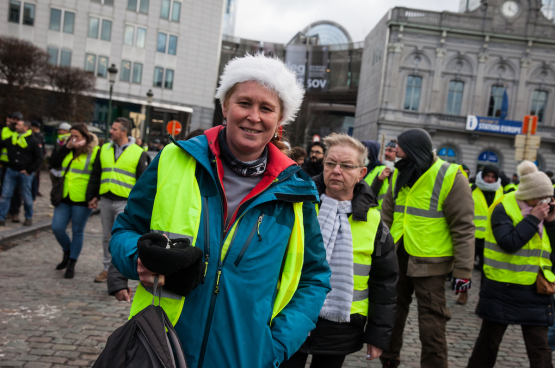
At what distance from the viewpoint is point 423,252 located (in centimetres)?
412

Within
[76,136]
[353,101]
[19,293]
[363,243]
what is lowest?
[19,293]

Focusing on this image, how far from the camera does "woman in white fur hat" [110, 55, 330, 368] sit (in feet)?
5.90

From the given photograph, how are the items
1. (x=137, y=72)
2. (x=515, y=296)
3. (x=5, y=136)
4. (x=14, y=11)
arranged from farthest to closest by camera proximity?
(x=137, y=72) → (x=14, y=11) → (x=5, y=136) → (x=515, y=296)

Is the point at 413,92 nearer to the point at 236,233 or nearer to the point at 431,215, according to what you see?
the point at 431,215

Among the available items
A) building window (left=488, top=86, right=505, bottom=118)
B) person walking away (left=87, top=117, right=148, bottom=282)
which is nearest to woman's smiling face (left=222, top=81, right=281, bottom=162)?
person walking away (left=87, top=117, right=148, bottom=282)

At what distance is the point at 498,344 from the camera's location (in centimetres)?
404

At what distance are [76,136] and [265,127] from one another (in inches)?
213

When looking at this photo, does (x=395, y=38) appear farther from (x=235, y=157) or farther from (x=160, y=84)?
(x=235, y=157)

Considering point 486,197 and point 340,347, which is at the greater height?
point 486,197

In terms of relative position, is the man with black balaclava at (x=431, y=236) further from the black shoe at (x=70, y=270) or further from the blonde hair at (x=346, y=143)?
the black shoe at (x=70, y=270)

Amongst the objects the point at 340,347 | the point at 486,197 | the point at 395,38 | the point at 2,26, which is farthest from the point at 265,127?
the point at 2,26

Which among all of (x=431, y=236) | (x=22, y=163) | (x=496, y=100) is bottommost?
(x=22, y=163)

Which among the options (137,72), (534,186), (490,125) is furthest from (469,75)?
(534,186)

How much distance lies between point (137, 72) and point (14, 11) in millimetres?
10166
